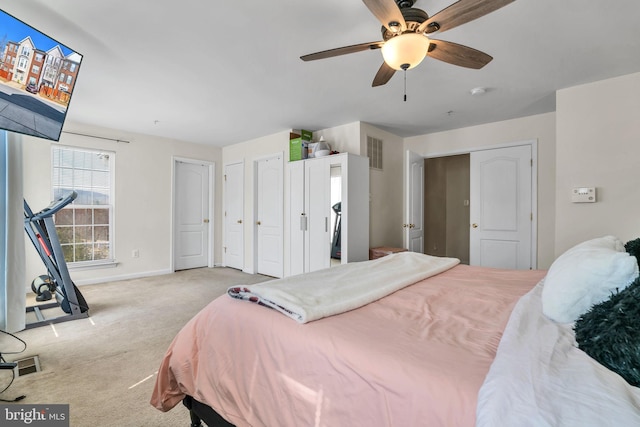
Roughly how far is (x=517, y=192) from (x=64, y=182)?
6.47m

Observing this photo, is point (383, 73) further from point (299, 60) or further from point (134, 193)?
point (134, 193)

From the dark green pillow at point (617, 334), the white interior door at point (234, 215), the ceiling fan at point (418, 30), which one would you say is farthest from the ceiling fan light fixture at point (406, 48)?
the white interior door at point (234, 215)

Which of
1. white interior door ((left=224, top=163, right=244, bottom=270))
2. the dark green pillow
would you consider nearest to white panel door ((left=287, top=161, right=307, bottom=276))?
white interior door ((left=224, top=163, right=244, bottom=270))

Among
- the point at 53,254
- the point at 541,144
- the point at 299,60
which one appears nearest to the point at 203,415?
the point at 299,60

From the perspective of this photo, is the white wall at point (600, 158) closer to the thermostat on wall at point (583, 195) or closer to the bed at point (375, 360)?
the thermostat on wall at point (583, 195)

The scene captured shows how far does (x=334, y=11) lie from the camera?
6.22ft

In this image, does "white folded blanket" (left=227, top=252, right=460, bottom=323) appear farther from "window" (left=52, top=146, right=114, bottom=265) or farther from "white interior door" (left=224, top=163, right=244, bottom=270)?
"window" (left=52, top=146, right=114, bottom=265)

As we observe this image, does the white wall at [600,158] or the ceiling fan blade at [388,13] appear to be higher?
the ceiling fan blade at [388,13]

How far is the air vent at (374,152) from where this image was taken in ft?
14.0

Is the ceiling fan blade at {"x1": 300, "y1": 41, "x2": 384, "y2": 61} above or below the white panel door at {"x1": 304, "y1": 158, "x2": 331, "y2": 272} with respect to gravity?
above

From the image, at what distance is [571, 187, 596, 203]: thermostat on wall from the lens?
111 inches

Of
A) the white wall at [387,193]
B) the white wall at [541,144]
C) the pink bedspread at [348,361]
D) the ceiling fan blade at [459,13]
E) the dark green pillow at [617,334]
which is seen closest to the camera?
the dark green pillow at [617,334]

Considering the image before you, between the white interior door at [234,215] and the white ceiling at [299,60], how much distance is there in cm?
161

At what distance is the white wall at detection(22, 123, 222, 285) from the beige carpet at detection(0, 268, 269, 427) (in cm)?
80
